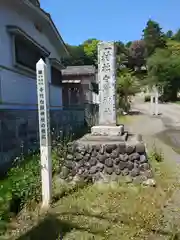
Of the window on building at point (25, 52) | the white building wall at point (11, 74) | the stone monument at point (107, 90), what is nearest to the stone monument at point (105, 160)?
the stone monument at point (107, 90)

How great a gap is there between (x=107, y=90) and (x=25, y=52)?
4.52 meters

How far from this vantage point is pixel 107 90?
294 inches

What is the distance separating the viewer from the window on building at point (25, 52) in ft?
31.6

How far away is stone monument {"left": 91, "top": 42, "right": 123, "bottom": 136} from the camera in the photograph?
7.35 m

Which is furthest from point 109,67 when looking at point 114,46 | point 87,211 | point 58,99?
point 58,99

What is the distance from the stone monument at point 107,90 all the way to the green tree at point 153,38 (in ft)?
174

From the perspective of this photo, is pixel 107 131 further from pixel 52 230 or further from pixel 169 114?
pixel 169 114

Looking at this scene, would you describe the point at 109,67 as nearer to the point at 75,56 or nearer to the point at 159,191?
the point at 159,191

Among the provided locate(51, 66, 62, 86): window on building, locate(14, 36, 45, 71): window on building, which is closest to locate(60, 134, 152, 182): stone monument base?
locate(14, 36, 45, 71): window on building

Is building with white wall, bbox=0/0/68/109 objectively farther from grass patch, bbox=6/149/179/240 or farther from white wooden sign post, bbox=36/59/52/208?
grass patch, bbox=6/149/179/240

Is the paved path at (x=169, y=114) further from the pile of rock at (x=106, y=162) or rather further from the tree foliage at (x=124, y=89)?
the pile of rock at (x=106, y=162)

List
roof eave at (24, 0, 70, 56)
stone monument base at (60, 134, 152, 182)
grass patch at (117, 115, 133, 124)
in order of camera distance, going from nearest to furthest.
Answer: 1. stone monument base at (60, 134, 152, 182)
2. roof eave at (24, 0, 70, 56)
3. grass patch at (117, 115, 133, 124)

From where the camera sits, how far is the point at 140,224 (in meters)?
4.32

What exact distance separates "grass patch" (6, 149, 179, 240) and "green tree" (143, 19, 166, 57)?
55.3 metres
